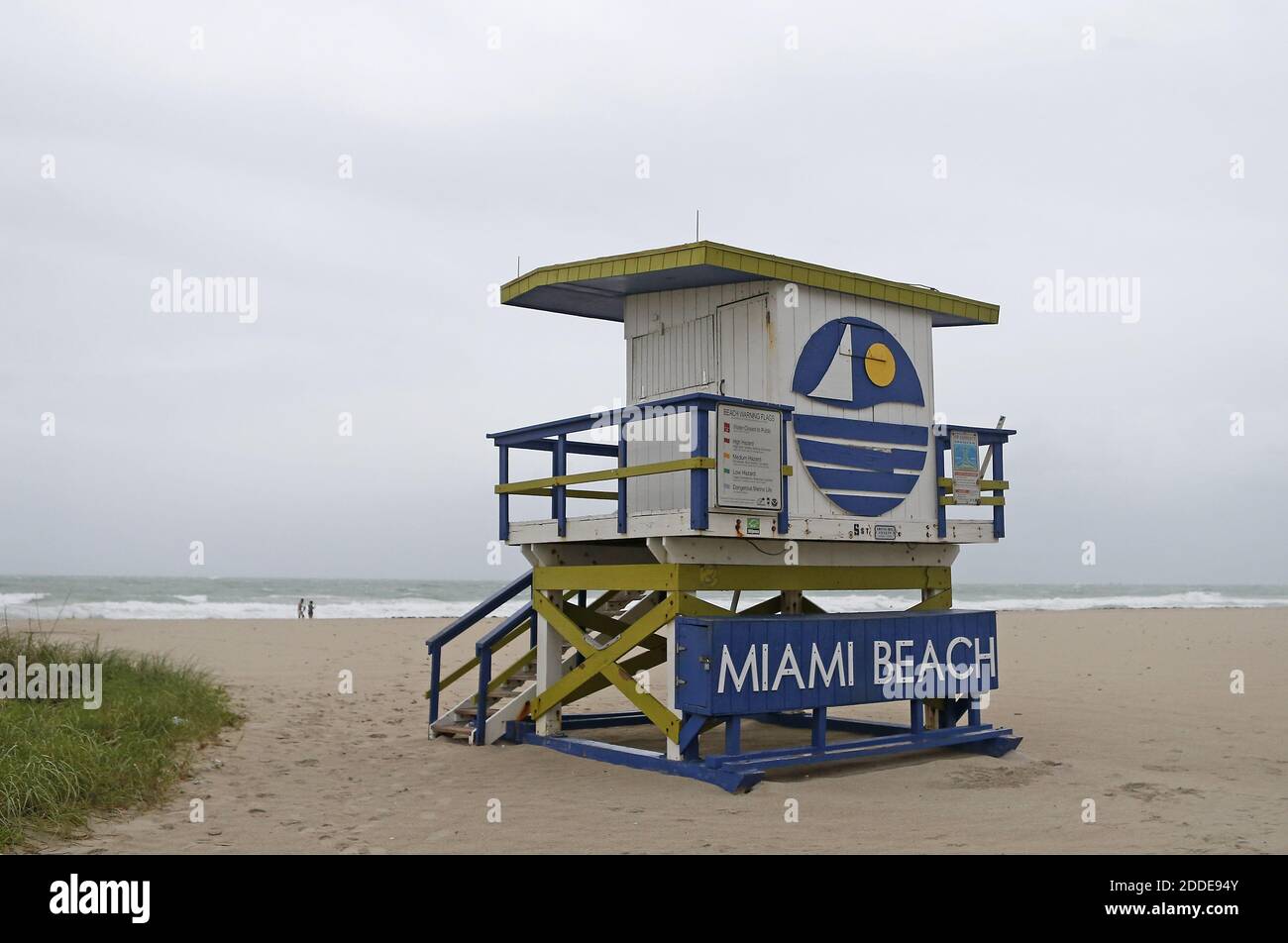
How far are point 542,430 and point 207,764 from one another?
397cm

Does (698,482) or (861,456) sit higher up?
(861,456)

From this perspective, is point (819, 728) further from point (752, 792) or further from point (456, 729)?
point (456, 729)

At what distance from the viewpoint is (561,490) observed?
33.1ft

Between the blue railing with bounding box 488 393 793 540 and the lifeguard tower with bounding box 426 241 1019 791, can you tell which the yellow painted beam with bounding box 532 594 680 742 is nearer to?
the lifeguard tower with bounding box 426 241 1019 791

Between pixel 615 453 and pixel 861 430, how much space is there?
8.46ft

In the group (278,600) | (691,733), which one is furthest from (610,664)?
(278,600)

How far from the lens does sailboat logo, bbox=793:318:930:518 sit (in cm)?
973

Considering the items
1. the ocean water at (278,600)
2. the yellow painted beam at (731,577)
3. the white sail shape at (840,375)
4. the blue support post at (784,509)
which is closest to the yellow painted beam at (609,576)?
the yellow painted beam at (731,577)

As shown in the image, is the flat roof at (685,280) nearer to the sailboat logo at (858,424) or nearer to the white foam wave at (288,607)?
the sailboat logo at (858,424)

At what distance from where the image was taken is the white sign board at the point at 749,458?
863cm

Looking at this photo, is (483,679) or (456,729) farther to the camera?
(456,729)

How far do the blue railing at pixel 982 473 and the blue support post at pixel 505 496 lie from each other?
4.09 meters
